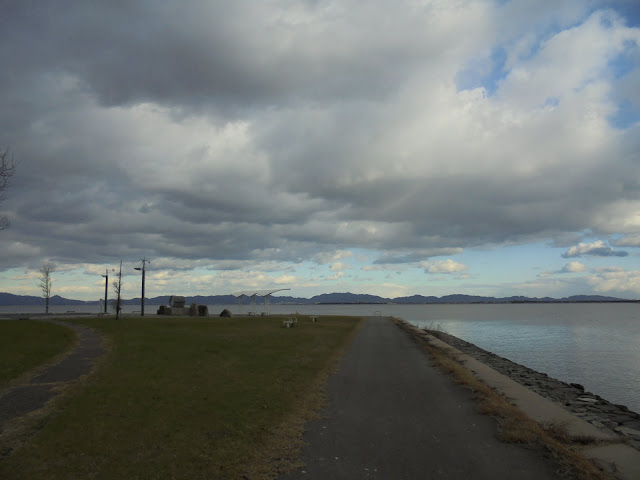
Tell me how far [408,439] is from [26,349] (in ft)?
65.6

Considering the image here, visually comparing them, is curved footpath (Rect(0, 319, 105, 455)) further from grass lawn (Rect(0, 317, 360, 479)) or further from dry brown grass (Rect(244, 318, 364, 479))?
dry brown grass (Rect(244, 318, 364, 479))

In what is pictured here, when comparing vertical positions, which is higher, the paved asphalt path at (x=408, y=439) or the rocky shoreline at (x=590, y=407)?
the paved asphalt path at (x=408, y=439)

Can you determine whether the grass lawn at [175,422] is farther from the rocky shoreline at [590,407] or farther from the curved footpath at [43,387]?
the rocky shoreline at [590,407]

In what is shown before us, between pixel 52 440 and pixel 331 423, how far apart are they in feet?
17.7

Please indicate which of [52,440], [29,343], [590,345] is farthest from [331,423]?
[590,345]

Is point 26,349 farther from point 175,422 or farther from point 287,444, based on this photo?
point 287,444

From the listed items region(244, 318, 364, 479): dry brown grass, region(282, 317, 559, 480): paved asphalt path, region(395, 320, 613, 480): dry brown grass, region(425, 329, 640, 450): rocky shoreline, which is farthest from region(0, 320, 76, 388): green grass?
region(425, 329, 640, 450): rocky shoreline

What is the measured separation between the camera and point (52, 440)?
26.7 ft

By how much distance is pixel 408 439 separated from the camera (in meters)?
8.68

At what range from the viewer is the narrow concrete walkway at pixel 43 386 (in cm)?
1035

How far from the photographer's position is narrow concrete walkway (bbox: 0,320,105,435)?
→ 34.0 feet

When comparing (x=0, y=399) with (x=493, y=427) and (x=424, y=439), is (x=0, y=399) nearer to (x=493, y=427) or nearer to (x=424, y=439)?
(x=424, y=439)

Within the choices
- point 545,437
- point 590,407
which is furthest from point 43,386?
point 590,407

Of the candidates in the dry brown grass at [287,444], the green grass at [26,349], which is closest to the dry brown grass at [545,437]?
the dry brown grass at [287,444]
